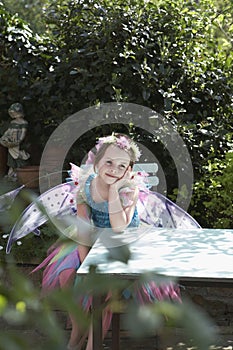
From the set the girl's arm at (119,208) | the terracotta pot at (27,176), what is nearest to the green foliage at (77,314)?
the girl's arm at (119,208)

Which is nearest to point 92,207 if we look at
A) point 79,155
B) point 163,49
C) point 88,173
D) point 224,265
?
point 88,173

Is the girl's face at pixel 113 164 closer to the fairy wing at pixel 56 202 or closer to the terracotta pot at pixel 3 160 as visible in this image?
the fairy wing at pixel 56 202

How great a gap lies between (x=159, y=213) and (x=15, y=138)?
1671 mm

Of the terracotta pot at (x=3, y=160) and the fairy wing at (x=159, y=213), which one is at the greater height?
the terracotta pot at (x=3, y=160)

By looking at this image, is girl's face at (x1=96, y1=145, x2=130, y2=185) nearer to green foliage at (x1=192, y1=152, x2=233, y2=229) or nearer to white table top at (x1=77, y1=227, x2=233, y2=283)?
white table top at (x1=77, y1=227, x2=233, y2=283)

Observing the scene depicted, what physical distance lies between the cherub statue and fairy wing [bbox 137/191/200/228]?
1592 mm

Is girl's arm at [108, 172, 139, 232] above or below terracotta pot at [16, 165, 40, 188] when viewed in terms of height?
below

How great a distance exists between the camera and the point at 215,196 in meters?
4.56

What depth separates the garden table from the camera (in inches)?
85.0

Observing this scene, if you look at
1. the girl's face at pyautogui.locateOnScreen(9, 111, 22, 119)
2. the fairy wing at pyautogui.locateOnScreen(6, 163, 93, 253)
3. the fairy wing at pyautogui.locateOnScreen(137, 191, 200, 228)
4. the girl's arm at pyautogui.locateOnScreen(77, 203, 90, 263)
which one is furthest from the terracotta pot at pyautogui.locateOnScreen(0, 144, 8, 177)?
the girl's arm at pyautogui.locateOnScreen(77, 203, 90, 263)

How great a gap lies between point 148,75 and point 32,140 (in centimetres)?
114

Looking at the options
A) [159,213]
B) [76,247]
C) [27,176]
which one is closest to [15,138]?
[27,176]

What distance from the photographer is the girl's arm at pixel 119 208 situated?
305cm

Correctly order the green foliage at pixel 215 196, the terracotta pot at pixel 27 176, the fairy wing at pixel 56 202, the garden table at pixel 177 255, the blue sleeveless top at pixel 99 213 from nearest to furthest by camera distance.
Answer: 1. the garden table at pixel 177 255
2. the blue sleeveless top at pixel 99 213
3. the fairy wing at pixel 56 202
4. the green foliage at pixel 215 196
5. the terracotta pot at pixel 27 176
